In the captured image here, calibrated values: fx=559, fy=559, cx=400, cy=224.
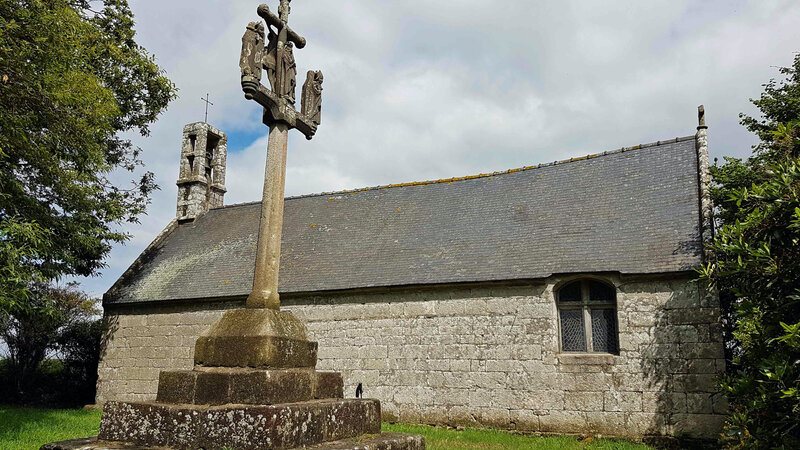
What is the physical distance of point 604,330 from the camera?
1052 cm

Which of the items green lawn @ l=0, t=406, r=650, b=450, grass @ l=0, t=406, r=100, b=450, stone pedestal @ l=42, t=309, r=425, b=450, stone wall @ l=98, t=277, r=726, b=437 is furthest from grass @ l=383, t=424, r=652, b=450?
grass @ l=0, t=406, r=100, b=450

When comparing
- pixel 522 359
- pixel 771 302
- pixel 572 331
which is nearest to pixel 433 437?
pixel 522 359

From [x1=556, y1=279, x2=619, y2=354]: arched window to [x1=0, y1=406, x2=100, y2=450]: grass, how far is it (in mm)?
8542

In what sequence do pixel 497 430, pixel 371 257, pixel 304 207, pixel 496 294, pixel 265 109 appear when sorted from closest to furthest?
pixel 265 109, pixel 497 430, pixel 496 294, pixel 371 257, pixel 304 207

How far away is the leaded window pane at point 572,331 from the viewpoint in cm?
1063

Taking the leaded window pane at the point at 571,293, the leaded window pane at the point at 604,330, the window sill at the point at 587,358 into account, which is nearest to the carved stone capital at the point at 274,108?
→ the leaded window pane at the point at 571,293

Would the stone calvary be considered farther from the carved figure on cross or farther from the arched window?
the arched window

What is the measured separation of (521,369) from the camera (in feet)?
35.1

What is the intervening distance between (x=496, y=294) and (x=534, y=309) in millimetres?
804

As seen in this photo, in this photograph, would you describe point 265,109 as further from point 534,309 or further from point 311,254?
point 311,254

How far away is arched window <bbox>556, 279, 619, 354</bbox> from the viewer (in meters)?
10.5

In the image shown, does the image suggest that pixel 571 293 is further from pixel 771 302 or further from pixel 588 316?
pixel 771 302

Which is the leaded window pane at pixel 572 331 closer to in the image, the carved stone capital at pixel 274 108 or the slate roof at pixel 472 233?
A: the slate roof at pixel 472 233

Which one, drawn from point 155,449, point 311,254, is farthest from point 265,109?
point 311,254
